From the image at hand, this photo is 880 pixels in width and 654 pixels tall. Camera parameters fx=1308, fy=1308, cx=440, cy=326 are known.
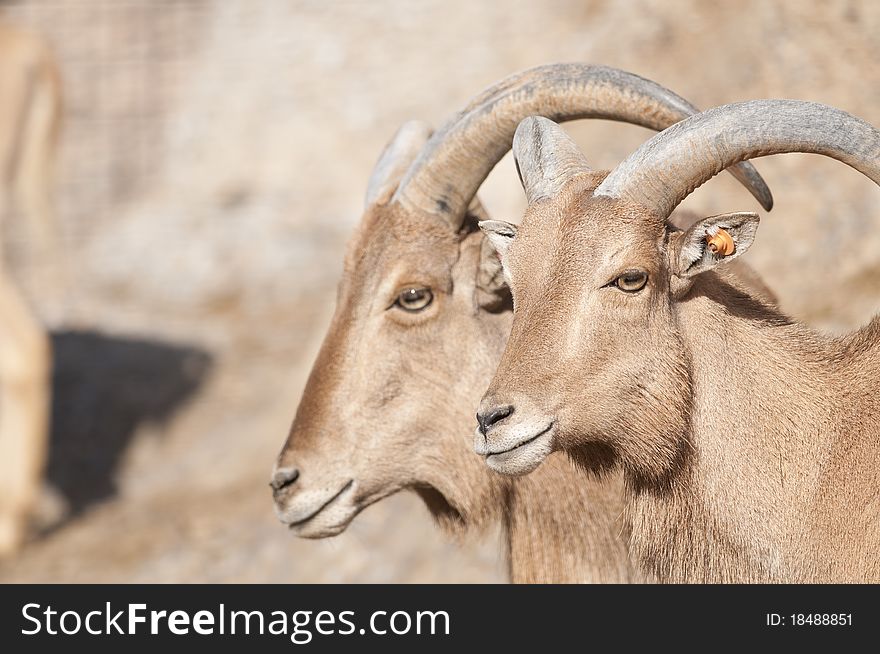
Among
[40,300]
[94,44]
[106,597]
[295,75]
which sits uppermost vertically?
[94,44]

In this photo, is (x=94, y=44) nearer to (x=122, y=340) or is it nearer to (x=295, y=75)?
(x=295, y=75)

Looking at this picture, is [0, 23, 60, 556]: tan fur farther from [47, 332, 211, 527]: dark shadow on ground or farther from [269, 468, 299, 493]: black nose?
[269, 468, 299, 493]: black nose

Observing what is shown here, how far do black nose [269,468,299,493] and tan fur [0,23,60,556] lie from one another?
7460 millimetres

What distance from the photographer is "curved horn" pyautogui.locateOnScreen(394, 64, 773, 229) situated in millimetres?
5324

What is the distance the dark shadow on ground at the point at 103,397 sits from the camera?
45.2ft

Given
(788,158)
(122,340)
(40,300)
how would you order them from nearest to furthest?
1. (788,158)
2. (122,340)
3. (40,300)

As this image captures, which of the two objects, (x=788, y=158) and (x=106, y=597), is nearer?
(x=106, y=597)

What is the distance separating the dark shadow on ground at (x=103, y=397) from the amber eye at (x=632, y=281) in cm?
994

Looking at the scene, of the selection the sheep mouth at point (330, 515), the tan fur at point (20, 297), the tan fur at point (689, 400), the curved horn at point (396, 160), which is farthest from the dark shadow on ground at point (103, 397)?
the tan fur at point (689, 400)

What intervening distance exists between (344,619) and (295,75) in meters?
13.1

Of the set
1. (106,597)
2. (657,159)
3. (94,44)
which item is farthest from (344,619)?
(94,44)

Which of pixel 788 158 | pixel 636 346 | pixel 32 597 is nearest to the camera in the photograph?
pixel 636 346

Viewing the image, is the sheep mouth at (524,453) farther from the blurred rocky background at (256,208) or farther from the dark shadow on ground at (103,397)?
the dark shadow on ground at (103,397)

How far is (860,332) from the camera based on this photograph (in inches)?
188
